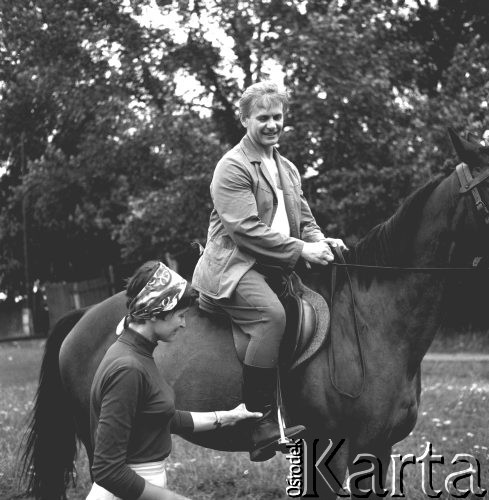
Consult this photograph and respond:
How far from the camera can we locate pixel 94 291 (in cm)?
2469

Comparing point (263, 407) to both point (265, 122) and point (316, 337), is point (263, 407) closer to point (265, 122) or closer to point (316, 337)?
point (316, 337)

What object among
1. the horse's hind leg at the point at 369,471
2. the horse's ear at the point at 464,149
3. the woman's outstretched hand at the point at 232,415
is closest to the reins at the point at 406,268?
the horse's ear at the point at 464,149

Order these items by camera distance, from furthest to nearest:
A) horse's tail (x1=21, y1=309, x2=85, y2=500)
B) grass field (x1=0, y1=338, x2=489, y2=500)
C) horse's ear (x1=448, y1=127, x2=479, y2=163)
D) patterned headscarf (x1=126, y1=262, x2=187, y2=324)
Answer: grass field (x1=0, y1=338, x2=489, y2=500) → horse's tail (x1=21, y1=309, x2=85, y2=500) → horse's ear (x1=448, y1=127, x2=479, y2=163) → patterned headscarf (x1=126, y1=262, x2=187, y2=324)

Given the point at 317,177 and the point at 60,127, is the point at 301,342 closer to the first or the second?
the point at 317,177

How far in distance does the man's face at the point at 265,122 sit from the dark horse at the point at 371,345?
89cm

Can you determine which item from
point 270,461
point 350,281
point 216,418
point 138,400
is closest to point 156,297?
point 138,400

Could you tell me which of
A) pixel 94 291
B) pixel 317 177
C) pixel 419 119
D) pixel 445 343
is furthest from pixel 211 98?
pixel 94 291

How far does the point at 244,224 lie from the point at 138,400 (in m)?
1.83

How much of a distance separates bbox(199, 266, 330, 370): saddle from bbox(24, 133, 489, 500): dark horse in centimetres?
6

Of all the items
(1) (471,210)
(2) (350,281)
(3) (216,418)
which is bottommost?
(3) (216,418)

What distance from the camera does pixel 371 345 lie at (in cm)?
505

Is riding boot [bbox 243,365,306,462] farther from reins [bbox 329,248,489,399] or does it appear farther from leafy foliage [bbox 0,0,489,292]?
leafy foliage [bbox 0,0,489,292]

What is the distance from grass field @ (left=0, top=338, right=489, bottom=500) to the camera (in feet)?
22.7

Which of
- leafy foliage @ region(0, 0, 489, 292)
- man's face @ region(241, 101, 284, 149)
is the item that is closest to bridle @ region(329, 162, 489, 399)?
man's face @ region(241, 101, 284, 149)
